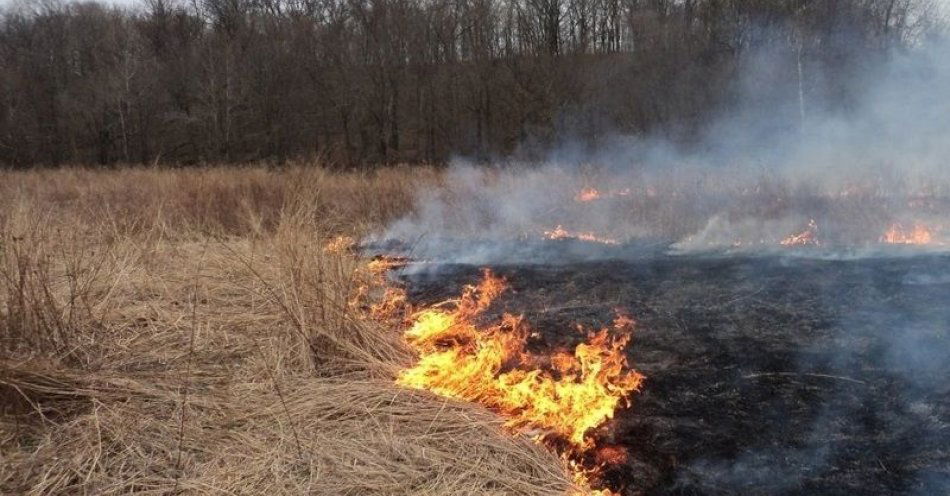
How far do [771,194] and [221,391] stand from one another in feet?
27.6

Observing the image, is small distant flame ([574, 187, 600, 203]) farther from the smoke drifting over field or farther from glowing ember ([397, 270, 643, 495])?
glowing ember ([397, 270, 643, 495])

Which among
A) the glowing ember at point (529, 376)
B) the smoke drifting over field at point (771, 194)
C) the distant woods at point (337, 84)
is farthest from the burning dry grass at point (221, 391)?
the distant woods at point (337, 84)

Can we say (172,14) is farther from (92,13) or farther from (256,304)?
(256,304)

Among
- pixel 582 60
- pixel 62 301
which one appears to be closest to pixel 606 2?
pixel 582 60

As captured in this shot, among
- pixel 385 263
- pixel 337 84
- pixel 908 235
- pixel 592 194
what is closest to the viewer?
pixel 385 263

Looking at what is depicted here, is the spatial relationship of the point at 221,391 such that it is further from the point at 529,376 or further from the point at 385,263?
the point at 385,263

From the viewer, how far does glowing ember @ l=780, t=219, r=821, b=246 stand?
772 centimetres

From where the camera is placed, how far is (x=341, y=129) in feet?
90.1

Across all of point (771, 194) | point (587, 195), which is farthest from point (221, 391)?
point (771, 194)

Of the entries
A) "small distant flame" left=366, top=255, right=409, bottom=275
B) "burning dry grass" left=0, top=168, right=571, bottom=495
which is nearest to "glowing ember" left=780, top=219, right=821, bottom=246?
"small distant flame" left=366, top=255, right=409, bottom=275

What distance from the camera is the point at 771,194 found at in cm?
930

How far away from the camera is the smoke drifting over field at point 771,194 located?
26.6 ft

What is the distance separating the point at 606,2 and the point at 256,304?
29143 mm

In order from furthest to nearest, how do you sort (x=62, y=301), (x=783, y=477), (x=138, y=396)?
(x=62, y=301) < (x=138, y=396) < (x=783, y=477)
